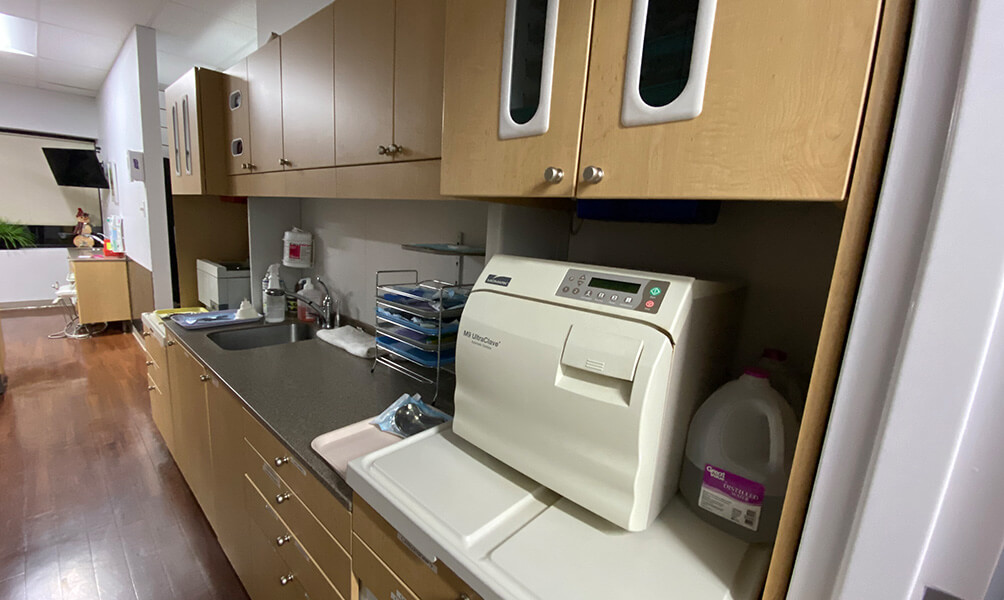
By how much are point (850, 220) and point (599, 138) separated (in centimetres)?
35

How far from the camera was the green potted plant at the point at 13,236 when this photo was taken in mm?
5025

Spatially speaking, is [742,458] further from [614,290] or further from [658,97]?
[658,97]

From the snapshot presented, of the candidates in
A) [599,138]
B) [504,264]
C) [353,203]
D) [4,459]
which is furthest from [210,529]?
[599,138]

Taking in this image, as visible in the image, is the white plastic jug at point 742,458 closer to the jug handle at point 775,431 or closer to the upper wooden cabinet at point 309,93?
the jug handle at point 775,431

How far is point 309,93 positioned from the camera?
1.52 m

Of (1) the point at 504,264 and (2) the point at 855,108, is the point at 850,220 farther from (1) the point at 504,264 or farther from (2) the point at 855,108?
(1) the point at 504,264

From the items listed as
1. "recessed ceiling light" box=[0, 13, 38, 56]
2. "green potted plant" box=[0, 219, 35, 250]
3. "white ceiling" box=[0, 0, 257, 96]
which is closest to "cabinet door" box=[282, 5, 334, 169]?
"white ceiling" box=[0, 0, 257, 96]

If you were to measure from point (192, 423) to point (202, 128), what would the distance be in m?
1.38

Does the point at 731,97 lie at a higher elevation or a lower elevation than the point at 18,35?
lower

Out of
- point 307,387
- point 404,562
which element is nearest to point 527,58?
point 404,562

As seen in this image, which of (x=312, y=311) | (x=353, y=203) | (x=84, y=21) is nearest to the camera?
(x=353, y=203)

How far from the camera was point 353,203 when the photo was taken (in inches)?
82.0

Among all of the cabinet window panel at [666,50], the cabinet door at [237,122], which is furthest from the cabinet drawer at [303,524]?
the cabinet door at [237,122]

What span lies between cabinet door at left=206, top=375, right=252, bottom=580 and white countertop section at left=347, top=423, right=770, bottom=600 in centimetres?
80
